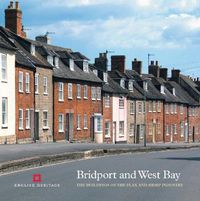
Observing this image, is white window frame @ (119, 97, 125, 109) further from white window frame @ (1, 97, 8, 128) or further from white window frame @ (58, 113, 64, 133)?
white window frame @ (1, 97, 8, 128)

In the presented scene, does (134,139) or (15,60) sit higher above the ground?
(15,60)

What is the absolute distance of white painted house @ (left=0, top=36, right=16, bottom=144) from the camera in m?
Result: 38.9

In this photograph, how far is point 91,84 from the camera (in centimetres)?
5666

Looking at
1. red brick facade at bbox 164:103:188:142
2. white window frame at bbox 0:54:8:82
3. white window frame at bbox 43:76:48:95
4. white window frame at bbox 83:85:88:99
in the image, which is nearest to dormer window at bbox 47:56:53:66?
white window frame at bbox 43:76:48:95

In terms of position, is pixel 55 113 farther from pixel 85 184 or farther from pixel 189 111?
pixel 189 111

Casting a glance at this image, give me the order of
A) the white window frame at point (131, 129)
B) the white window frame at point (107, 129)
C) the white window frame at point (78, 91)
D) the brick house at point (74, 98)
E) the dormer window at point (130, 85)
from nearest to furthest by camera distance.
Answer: the brick house at point (74, 98) → the white window frame at point (78, 91) → the white window frame at point (107, 129) → the white window frame at point (131, 129) → the dormer window at point (130, 85)

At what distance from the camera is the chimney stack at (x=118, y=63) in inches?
2788

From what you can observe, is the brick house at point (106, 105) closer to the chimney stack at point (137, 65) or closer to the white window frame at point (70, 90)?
the white window frame at point (70, 90)

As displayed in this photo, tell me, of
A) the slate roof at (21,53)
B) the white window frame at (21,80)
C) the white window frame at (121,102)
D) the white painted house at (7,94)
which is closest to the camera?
the white painted house at (7,94)

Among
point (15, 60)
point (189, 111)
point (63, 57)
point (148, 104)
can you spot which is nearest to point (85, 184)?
point (15, 60)

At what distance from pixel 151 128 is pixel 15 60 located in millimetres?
34880

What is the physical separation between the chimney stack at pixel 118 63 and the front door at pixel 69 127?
19.7m

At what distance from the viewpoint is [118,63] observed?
71312mm

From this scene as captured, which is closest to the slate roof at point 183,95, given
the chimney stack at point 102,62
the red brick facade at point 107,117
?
the chimney stack at point 102,62
